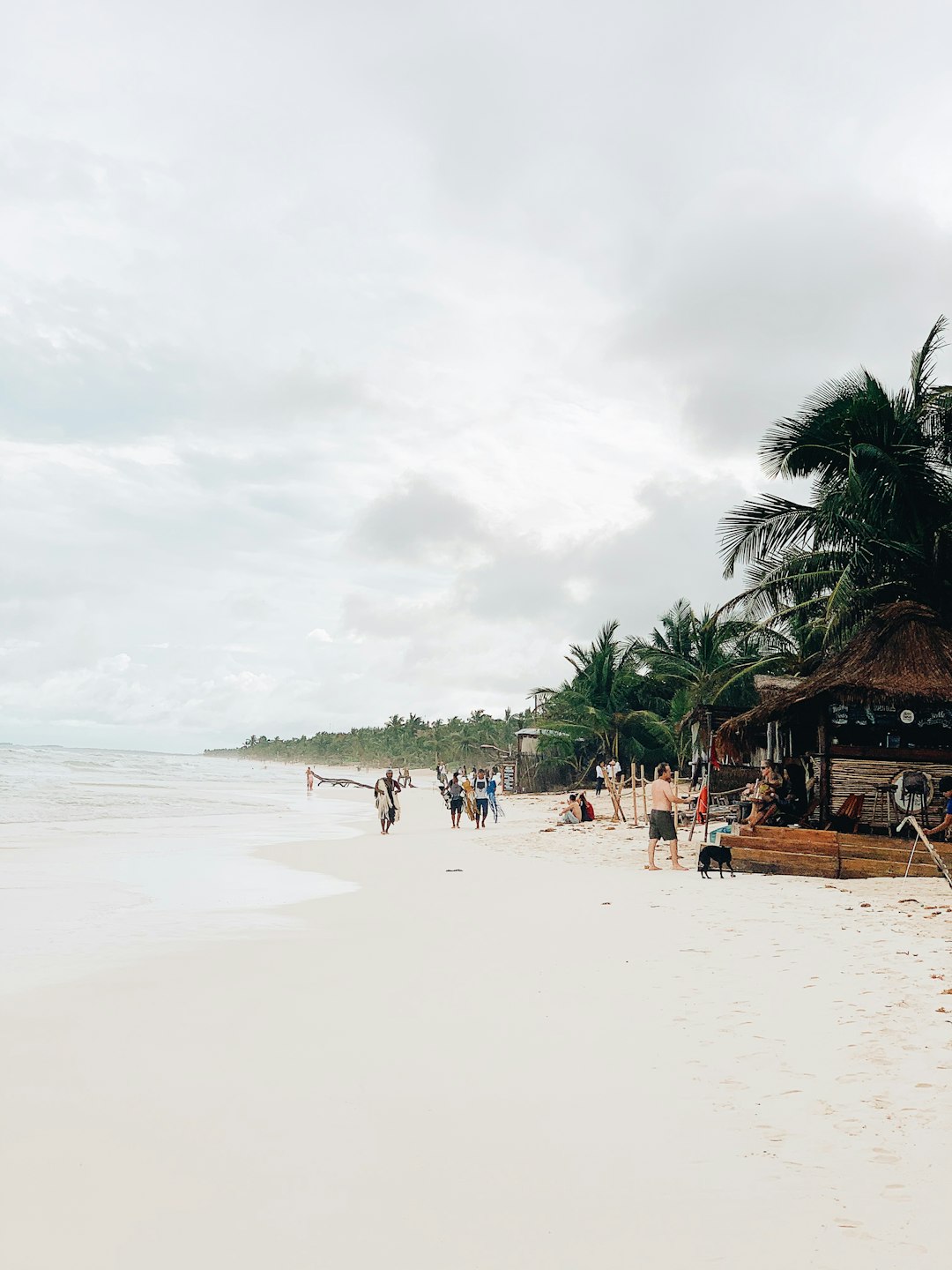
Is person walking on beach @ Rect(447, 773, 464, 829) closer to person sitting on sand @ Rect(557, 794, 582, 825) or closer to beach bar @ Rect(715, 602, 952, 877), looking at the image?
person sitting on sand @ Rect(557, 794, 582, 825)

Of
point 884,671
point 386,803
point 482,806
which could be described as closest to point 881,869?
point 884,671

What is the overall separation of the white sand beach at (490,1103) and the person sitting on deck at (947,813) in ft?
16.0

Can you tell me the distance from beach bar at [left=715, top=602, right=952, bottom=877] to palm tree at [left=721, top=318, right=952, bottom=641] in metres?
1.05

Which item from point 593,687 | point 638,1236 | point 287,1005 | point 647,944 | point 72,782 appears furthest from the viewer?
point 72,782

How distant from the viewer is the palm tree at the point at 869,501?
16.8 metres

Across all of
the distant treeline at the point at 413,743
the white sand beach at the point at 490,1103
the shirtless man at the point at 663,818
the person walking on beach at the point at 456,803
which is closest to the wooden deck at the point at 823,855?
the shirtless man at the point at 663,818

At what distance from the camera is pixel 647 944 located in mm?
8289

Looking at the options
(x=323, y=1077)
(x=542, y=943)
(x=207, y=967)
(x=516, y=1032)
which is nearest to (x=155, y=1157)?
(x=323, y=1077)

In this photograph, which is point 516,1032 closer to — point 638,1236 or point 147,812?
point 638,1236

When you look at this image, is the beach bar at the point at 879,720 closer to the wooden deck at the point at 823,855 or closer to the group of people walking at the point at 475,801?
the wooden deck at the point at 823,855

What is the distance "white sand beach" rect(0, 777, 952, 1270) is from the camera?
11.4 ft

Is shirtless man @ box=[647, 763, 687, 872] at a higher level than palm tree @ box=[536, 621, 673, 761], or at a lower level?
lower

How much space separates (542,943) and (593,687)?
106 feet

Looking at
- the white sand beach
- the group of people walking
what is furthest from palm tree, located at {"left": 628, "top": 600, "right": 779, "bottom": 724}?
the white sand beach
